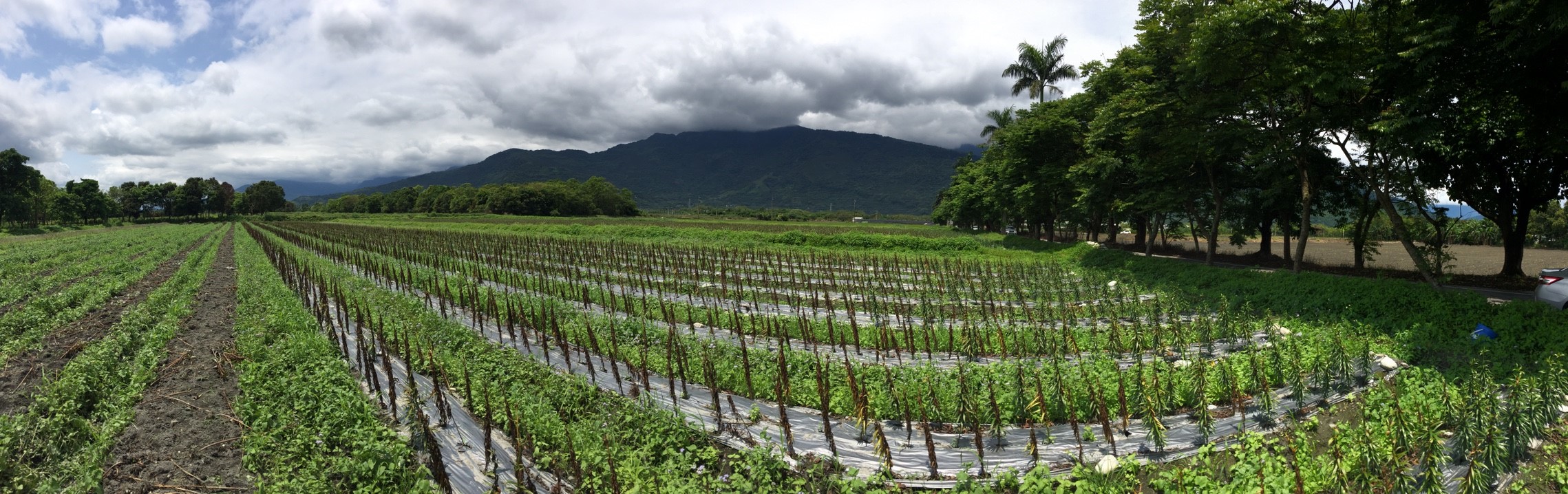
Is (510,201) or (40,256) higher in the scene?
(510,201)

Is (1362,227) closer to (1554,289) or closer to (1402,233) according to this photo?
(1402,233)

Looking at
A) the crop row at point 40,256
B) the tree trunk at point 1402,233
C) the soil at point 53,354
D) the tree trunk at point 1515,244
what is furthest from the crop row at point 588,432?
the tree trunk at point 1515,244

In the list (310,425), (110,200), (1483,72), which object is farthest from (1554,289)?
(110,200)

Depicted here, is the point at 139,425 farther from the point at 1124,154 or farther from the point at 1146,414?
the point at 1124,154

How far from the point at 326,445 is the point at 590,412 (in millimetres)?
2790

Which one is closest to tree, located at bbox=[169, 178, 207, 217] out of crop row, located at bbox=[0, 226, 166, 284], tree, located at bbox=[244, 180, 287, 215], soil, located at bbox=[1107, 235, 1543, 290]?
tree, located at bbox=[244, 180, 287, 215]

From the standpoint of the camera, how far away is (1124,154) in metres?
26.1

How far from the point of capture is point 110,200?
324ft

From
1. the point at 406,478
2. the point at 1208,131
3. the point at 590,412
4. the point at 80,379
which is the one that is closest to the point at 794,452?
the point at 590,412

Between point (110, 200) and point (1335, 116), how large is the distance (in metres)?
147

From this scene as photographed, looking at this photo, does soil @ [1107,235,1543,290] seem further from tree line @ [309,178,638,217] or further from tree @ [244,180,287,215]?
tree @ [244,180,287,215]

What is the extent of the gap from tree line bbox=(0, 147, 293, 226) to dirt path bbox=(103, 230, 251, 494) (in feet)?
301

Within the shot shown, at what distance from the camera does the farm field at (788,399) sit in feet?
20.0

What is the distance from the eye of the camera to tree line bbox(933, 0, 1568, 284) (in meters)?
11.1
